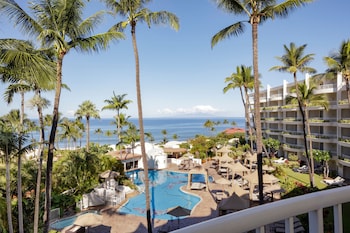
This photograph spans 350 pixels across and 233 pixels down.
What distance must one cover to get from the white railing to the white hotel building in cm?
2916

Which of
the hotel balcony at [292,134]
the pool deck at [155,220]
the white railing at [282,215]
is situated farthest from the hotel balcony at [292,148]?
the white railing at [282,215]

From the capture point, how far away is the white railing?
1.10 metres

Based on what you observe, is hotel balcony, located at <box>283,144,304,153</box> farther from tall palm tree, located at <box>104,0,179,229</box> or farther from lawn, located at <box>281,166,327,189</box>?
tall palm tree, located at <box>104,0,179,229</box>

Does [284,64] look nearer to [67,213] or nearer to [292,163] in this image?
[292,163]

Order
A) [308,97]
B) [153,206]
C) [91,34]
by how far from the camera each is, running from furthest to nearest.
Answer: [308,97] < [153,206] < [91,34]

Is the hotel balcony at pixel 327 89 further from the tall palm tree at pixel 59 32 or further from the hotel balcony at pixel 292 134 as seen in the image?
the tall palm tree at pixel 59 32

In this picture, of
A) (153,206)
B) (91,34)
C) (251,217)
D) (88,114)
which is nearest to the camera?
(251,217)

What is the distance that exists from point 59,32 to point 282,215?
471 inches

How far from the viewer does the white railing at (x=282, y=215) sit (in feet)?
3.62

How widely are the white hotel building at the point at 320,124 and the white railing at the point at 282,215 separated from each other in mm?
29160

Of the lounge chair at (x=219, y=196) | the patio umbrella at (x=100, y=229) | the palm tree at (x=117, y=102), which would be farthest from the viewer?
the palm tree at (x=117, y=102)

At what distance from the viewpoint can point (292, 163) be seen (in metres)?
32.0

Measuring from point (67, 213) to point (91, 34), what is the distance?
13.0m

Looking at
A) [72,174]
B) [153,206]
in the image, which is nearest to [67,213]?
[72,174]
